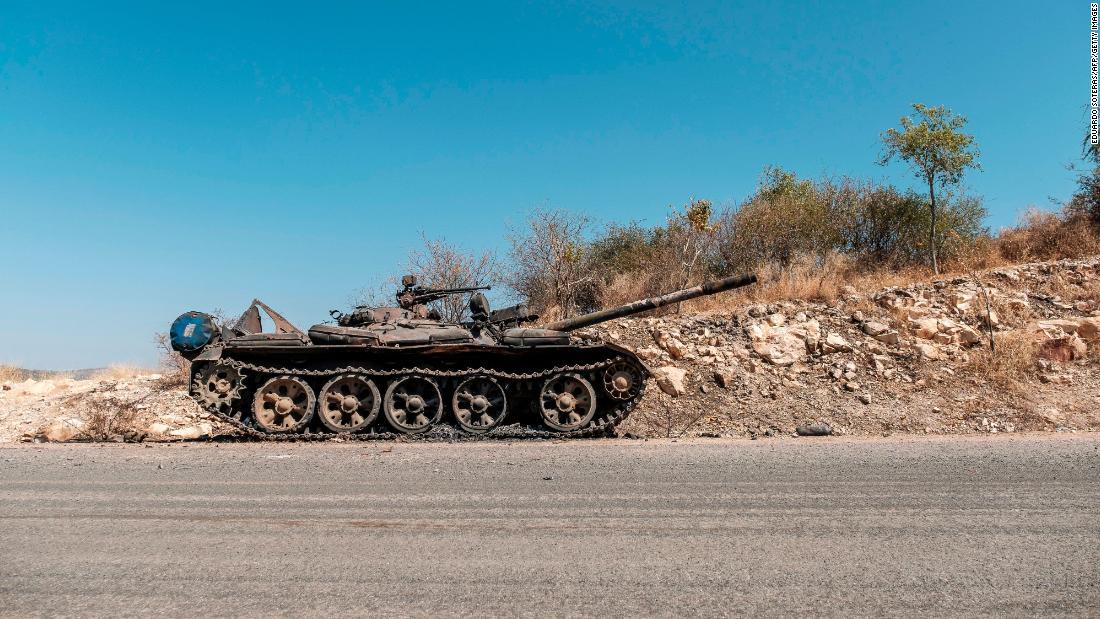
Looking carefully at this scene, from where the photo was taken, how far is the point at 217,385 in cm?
1215

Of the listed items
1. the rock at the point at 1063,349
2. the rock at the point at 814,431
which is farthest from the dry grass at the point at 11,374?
the rock at the point at 1063,349

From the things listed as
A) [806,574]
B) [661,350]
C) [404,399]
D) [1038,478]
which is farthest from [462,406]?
[806,574]

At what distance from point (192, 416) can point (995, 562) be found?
46.0 ft

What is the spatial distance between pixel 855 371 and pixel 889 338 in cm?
138

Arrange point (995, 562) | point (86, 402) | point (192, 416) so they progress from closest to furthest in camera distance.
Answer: point (995, 562) → point (192, 416) → point (86, 402)

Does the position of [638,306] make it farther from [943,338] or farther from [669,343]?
[943,338]

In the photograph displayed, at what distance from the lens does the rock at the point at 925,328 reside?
16109mm

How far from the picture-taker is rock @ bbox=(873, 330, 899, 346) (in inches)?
629

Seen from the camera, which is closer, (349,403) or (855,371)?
(349,403)

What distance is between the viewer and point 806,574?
4289 mm

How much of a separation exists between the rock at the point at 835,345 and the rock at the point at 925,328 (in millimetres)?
1519

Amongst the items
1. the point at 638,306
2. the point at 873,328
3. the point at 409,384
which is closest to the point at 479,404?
the point at 409,384

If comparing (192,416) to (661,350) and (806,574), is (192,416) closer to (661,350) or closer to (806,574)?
(661,350)

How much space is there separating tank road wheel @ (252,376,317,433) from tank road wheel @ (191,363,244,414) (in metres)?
0.35
